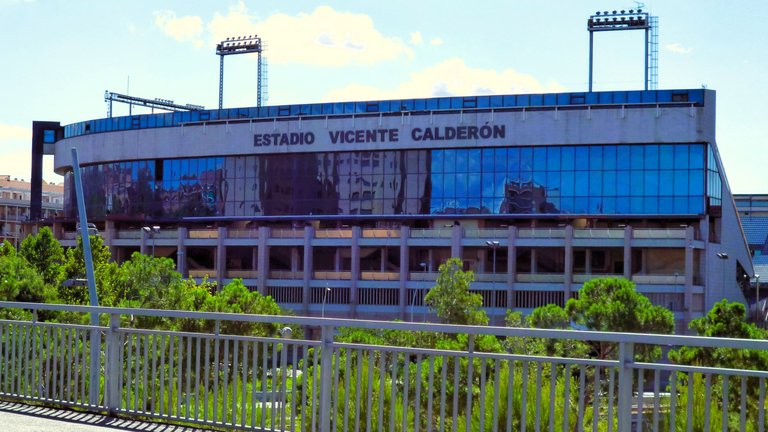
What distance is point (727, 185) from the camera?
8000 cm

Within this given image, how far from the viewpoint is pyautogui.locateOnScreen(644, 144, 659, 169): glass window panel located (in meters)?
73.3

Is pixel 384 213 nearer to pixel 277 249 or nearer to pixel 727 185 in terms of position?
pixel 277 249

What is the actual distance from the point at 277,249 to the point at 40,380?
225 feet

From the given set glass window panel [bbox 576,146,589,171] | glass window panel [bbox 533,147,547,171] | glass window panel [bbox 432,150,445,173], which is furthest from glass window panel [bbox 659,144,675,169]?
glass window panel [bbox 432,150,445,173]

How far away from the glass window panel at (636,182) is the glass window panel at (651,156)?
749mm

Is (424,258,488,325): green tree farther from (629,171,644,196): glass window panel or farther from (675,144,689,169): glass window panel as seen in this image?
(675,144,689,169): glass window panel

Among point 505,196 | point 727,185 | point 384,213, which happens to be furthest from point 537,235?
point 727,185

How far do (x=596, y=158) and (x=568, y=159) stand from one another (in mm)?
1949

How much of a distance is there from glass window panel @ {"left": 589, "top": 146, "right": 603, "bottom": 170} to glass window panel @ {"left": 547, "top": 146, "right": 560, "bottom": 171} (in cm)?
232

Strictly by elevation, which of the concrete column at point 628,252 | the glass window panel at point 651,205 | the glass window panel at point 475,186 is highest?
the glass window panel at point 475,186

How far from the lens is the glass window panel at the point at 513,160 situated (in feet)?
249

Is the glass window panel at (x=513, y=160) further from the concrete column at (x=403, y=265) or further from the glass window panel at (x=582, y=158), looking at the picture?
the concrete column at (x=403, y=265)

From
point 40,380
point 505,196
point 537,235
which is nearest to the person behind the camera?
point 40,380

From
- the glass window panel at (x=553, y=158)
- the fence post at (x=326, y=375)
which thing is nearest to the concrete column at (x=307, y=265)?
the glass window panel at (x=553, y=158)
